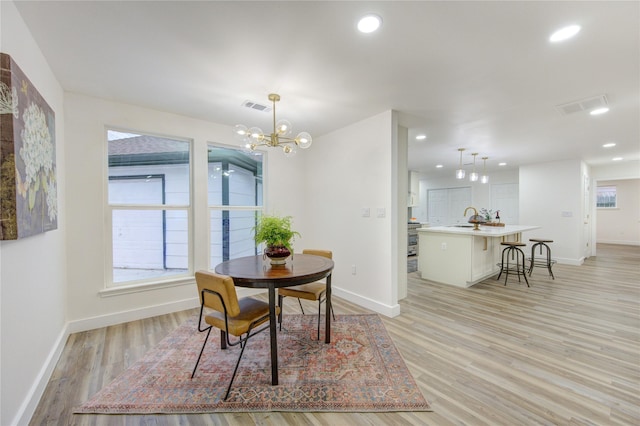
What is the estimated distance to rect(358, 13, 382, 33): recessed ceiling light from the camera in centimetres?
164

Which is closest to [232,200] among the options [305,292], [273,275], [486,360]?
[305,292]

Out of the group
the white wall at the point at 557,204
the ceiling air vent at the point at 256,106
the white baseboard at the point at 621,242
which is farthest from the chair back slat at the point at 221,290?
the white baseboard at the point at 621,242

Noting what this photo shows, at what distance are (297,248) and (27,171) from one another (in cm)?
339

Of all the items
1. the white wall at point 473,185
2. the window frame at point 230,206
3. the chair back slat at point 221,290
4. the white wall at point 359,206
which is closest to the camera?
the chair back slat at point 221,290

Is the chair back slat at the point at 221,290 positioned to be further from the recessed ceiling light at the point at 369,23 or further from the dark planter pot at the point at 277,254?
the recessed ceiling light at the point at 369,23

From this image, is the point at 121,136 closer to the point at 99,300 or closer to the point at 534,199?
the point at 99,300

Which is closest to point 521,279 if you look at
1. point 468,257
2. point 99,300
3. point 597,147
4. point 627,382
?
point 468,257

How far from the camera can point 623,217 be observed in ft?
30.2

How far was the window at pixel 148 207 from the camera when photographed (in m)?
3.14

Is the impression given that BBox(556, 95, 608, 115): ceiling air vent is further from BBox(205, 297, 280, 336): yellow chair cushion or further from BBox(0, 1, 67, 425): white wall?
BBox(0, 1, 67, 425): white wall

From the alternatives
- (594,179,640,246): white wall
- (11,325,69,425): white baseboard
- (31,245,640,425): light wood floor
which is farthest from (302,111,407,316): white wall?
(594,179,640,246): white wall

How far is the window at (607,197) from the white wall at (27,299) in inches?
575

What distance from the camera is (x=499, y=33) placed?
1.79 meters

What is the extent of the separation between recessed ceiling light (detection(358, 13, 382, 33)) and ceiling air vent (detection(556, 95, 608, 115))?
2.72 meters
